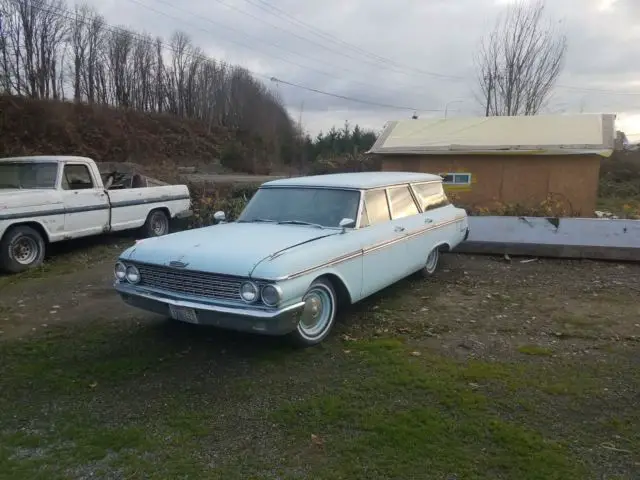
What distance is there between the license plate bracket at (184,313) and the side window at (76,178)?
211 inches

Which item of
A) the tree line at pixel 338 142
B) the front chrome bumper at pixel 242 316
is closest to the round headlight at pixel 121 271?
the front chrome bumper at pixel 242 316

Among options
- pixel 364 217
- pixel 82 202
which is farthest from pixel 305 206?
pixel 82 202

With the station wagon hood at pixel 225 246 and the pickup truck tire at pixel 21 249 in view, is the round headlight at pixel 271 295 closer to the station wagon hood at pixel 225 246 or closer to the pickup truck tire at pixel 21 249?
the station wagon hood at pixel 225 246

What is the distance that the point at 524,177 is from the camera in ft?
40.8

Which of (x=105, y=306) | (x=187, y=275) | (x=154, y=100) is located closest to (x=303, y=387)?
(x=187, y=275)

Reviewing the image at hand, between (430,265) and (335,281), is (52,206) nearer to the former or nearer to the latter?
(335,281)

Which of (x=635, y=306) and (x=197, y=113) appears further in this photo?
(x=197, y=113)

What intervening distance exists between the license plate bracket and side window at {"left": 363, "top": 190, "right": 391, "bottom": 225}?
2.23 m

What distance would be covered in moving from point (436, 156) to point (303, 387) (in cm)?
1022

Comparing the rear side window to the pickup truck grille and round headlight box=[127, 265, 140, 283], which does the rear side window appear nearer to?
the pickup truck grille

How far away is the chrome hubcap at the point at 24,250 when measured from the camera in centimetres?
793

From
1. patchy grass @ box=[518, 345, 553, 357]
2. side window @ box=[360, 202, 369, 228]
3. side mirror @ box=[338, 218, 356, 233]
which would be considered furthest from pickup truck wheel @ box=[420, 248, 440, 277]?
patchy grass @ box=[518, 345, 553, 357]

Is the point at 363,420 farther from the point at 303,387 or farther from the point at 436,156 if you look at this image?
the point at 436,156

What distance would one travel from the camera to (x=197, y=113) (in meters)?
47.2
